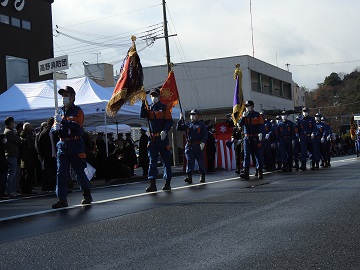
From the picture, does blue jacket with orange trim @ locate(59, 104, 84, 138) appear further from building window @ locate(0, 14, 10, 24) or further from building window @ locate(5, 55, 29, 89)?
building window @ locate(0, 14, 10, 24)

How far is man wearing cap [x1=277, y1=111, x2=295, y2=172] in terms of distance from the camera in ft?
53.6

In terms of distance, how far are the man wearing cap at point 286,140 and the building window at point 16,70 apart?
16.4m

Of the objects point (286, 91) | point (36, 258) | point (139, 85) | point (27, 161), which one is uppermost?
point (286, 91)

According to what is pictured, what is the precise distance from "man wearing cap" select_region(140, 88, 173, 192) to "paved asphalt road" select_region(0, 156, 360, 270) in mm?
1333

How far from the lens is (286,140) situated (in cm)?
1664

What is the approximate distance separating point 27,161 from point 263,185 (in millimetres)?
5847

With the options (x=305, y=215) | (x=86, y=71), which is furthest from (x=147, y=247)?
(x=86, y=71)

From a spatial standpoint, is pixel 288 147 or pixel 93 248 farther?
pixel 288 147

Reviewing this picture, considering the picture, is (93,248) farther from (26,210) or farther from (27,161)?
(27,161)

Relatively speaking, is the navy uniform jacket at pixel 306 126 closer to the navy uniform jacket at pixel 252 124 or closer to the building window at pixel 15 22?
the navy uniform jacket at pixel 252 124

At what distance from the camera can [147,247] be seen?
5270mm

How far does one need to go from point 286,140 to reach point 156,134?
7.01 metres

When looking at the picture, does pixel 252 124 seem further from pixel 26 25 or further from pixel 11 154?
pixel 26 25

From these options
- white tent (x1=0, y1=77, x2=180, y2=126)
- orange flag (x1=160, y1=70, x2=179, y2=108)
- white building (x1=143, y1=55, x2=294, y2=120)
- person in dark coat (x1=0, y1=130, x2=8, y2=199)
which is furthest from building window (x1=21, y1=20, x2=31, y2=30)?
white building (x1=143, y1=55, x2=294, y2=120)
